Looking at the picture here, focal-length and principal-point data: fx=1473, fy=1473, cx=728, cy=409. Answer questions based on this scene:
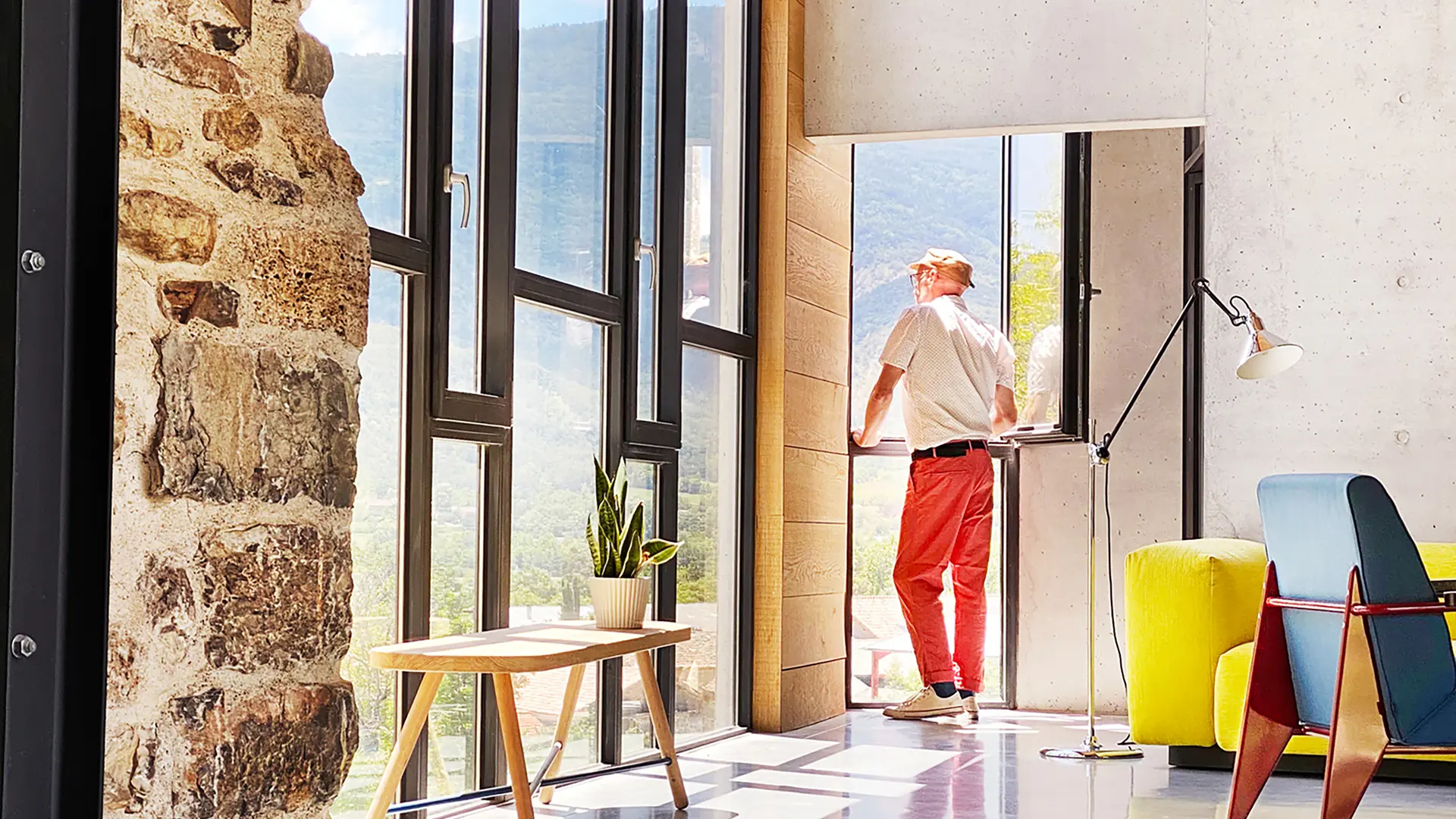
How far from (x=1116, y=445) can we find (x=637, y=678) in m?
2.64

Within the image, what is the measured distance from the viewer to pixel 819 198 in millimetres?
5871

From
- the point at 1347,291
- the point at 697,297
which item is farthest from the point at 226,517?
the point at 1347,291

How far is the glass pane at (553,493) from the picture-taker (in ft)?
12.7

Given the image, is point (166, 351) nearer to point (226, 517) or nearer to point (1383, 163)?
point (226, 517)

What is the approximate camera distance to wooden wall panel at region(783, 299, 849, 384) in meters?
5.56

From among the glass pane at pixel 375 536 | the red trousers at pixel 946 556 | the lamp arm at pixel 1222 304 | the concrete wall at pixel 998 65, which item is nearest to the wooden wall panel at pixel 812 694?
the red trousers at pixel 946 556

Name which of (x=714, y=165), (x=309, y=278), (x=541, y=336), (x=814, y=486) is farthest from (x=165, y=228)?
(x=814, y=486)

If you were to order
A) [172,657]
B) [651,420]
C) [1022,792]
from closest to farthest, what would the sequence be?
[172,657] → [1022,792] → [651,420]

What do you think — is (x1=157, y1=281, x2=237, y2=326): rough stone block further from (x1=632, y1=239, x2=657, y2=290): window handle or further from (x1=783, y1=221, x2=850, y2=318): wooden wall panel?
(x1=783, y1=221, x2=850, y2=318): wooden wall panel

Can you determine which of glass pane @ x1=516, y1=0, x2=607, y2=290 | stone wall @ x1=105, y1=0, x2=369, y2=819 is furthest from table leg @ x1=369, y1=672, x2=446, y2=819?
stone wall @ x1=105, y1=0, x2=369, y2=819

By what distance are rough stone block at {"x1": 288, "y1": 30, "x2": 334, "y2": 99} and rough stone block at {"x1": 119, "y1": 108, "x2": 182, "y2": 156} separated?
0.16 metres

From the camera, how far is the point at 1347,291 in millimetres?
5102

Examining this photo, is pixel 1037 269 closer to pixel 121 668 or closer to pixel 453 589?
pixel 453 589

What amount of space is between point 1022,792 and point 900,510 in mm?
2283
